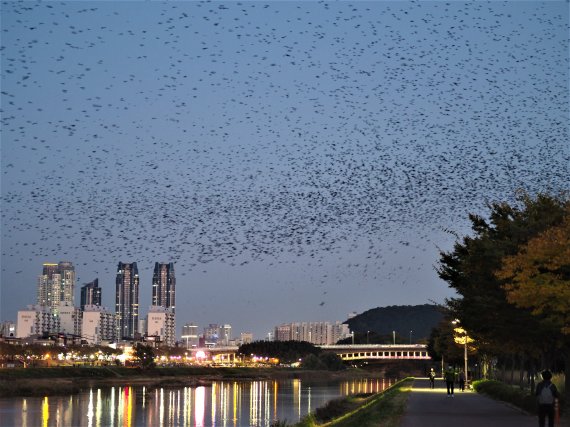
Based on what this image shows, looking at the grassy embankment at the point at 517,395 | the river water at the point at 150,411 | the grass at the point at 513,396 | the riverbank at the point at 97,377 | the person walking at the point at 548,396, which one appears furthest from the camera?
the riverbank at the point at 97,377

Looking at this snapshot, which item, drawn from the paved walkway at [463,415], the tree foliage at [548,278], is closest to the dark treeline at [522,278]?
the tree foliage at [548,278]

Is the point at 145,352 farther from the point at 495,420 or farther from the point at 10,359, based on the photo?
the point at 495,420

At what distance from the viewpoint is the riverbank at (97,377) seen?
106 metres

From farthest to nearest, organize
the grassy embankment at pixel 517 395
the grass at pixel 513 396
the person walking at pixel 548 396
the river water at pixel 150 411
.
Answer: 1. the river water at pixel 150 411
2. the grass at pixel 513 396
3. the grassy embankment at pixel 517 395
4. the person walking at pixel 548 396

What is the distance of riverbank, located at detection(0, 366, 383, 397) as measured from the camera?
106 metres

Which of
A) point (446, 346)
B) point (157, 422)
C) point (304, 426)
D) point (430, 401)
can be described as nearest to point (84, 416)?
point (157, 422)

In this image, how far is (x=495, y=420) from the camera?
33.7 m

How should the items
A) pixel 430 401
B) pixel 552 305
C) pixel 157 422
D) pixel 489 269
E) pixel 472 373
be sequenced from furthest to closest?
pixel 472 373, pixel 157 422, pixel 430 401, pixel 489 269, pixel 552 305

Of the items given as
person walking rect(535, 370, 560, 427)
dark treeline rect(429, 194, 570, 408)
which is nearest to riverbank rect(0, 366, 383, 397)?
dark treeline rect(429, 194, 570, 408)

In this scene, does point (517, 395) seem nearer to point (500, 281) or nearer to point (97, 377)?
point (500, 281)

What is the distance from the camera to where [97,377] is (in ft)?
480

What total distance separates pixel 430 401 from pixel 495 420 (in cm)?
1509

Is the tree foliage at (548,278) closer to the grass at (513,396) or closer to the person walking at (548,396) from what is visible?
the person walking at (548,396)

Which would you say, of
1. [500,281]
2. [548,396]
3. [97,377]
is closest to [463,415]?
[500,281]
